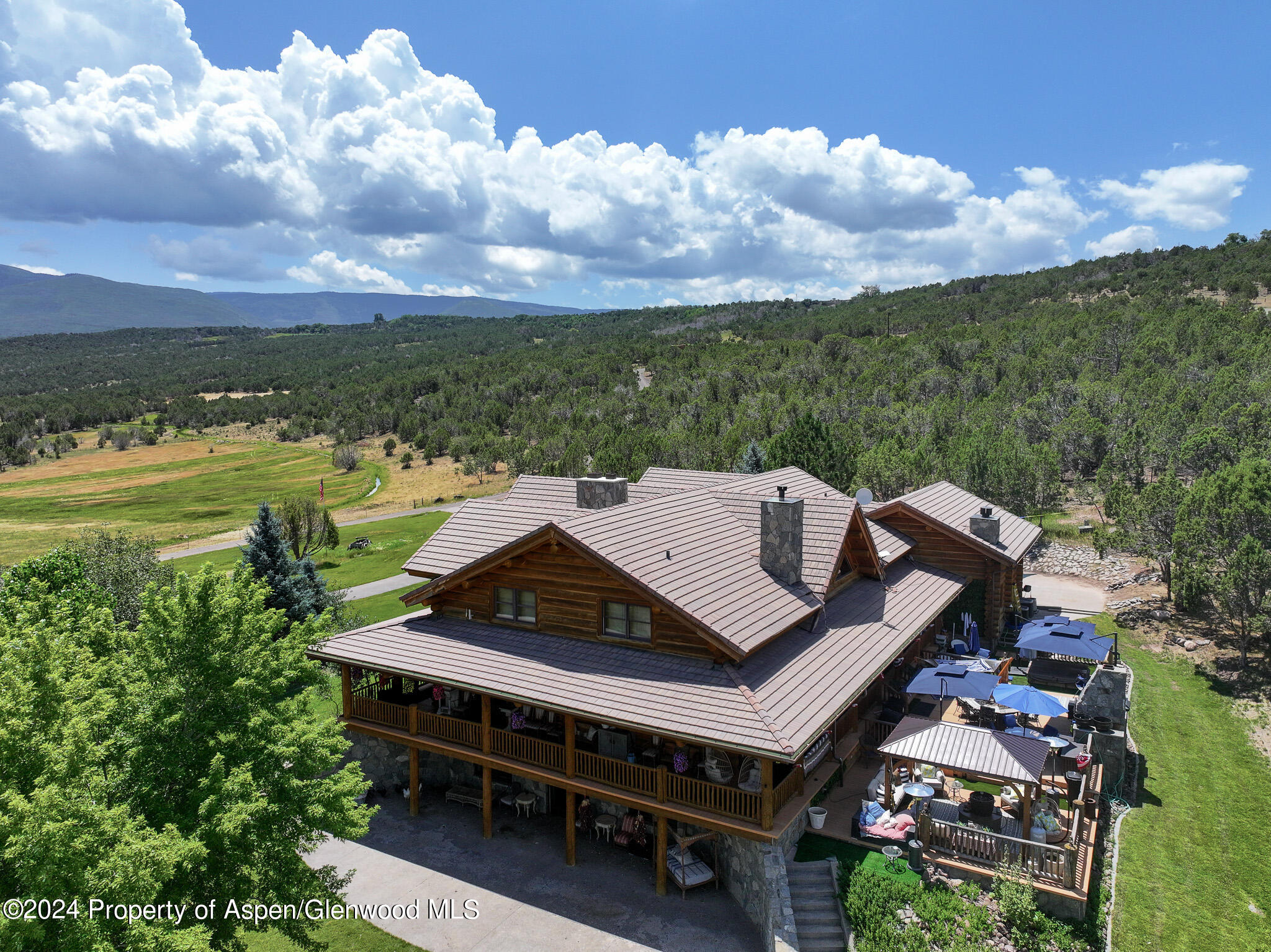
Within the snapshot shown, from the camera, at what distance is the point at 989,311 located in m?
104

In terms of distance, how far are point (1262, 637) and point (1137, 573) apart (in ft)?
27.7

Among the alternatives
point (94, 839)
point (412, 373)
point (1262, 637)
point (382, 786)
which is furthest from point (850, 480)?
point (412, 373)

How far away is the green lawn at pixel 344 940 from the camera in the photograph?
13430mm

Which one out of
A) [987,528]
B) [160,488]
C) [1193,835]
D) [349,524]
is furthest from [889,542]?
[160,488]

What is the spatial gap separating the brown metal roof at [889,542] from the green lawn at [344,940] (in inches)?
664

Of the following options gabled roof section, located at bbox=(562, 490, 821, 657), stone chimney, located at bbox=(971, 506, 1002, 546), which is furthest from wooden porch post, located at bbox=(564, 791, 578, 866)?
stone chimney, located at bbox=(971, 506, 1002, 546)

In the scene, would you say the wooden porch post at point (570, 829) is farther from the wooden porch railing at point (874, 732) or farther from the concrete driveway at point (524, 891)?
the wooden porch railing at point (874, 732)

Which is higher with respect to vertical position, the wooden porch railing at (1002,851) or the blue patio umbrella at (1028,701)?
the blue patio umbrella at (1028,701)

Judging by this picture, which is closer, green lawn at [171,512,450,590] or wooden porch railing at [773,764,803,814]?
wooden porch railing at [773,764,803,814]

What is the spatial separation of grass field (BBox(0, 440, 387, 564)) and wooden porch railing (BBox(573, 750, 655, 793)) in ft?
202

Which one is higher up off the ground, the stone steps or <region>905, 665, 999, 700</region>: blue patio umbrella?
<region>905, 665, 999, 700</region>: blue patio umbrella

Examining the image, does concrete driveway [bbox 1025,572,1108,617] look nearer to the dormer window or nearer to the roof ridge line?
the roof ridge line

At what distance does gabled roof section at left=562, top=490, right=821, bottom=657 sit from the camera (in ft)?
51.0

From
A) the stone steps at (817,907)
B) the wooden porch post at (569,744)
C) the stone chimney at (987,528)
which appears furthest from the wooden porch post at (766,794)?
the stone chimney at (987,528)
